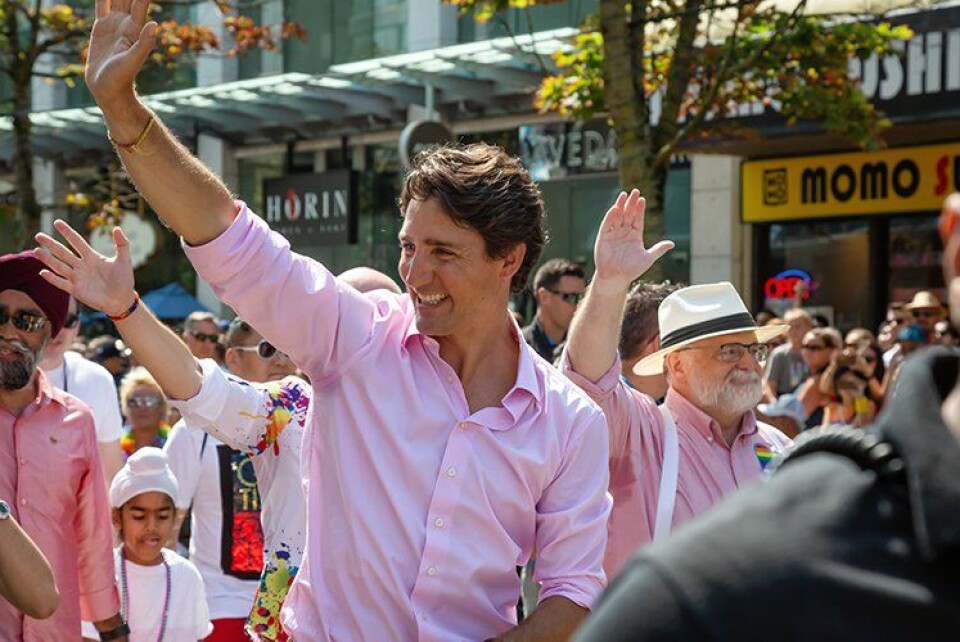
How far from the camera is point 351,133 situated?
2570 centimetres

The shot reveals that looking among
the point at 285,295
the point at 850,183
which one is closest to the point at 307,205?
the point at 850,183

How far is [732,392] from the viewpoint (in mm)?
5156

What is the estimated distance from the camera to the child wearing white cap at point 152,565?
6.38 meters

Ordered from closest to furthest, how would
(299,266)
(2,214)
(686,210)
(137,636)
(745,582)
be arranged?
(745,582) < (299,266) < (137,636) < (2,214) < (686,210)

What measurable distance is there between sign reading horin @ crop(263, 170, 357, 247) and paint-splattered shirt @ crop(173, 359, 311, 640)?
16.7 m

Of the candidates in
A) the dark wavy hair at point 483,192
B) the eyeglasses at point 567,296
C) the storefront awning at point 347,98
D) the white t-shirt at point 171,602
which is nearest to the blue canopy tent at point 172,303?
the storefront awning at point 347,98

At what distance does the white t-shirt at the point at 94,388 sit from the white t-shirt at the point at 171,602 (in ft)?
3.70

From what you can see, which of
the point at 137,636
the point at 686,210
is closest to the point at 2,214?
the point at 686,210

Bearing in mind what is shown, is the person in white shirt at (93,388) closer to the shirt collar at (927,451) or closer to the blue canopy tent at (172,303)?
the shirt collar at (927,451)

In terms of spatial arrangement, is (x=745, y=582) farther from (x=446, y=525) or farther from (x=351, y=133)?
(x=351, y=133)

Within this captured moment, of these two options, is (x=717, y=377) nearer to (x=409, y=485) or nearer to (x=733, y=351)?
(x=733, y=351)

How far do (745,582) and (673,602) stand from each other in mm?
71

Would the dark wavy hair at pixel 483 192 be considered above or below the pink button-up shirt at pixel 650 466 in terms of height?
above

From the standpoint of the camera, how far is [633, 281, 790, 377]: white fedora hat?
5.25 meters
